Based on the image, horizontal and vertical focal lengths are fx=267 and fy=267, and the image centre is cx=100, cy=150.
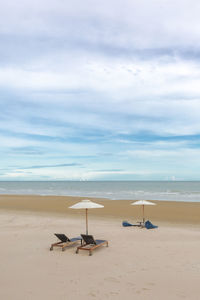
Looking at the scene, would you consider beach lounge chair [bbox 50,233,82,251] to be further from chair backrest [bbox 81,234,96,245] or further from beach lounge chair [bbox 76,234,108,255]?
chair backrest [bbox 81,234,96,245]

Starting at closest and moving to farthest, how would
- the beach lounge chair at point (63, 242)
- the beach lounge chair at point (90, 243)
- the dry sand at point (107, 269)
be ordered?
1. the dry sand at point (107, 269)
2. the beach lounge chair at point (90, 243)
3. the beach lounge chair at point (63, 242)

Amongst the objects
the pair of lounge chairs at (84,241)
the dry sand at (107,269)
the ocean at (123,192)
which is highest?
the pair of lounge chairs at (84,241)

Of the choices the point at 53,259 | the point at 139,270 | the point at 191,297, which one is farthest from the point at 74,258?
the point at 191,297

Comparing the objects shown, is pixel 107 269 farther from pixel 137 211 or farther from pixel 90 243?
pixel 137 211

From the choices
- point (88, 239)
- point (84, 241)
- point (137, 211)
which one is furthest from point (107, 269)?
point (137, 211)

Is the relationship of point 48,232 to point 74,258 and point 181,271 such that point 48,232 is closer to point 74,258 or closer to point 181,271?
point 74,258

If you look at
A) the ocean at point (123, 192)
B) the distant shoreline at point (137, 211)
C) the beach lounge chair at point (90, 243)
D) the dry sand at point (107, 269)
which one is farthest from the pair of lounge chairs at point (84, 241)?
the ocean at point (123, 192)

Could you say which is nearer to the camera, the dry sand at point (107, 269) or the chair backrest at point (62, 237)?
the dry sand at point (107, 269)

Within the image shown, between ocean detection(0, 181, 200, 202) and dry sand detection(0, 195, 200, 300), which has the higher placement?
dry sand detection(0, 195, 200, 300)

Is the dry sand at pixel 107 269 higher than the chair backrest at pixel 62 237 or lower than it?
lower

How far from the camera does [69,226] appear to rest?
14852 millimetres

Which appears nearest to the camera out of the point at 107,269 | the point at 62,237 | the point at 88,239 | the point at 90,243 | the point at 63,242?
the point at 107,269

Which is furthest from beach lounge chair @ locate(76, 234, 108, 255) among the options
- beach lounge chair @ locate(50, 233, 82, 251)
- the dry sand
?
beach lounge chair @ locate(50, 233, 82, 251)

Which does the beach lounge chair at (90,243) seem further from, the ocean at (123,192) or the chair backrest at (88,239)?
the ocean at (123,192)
